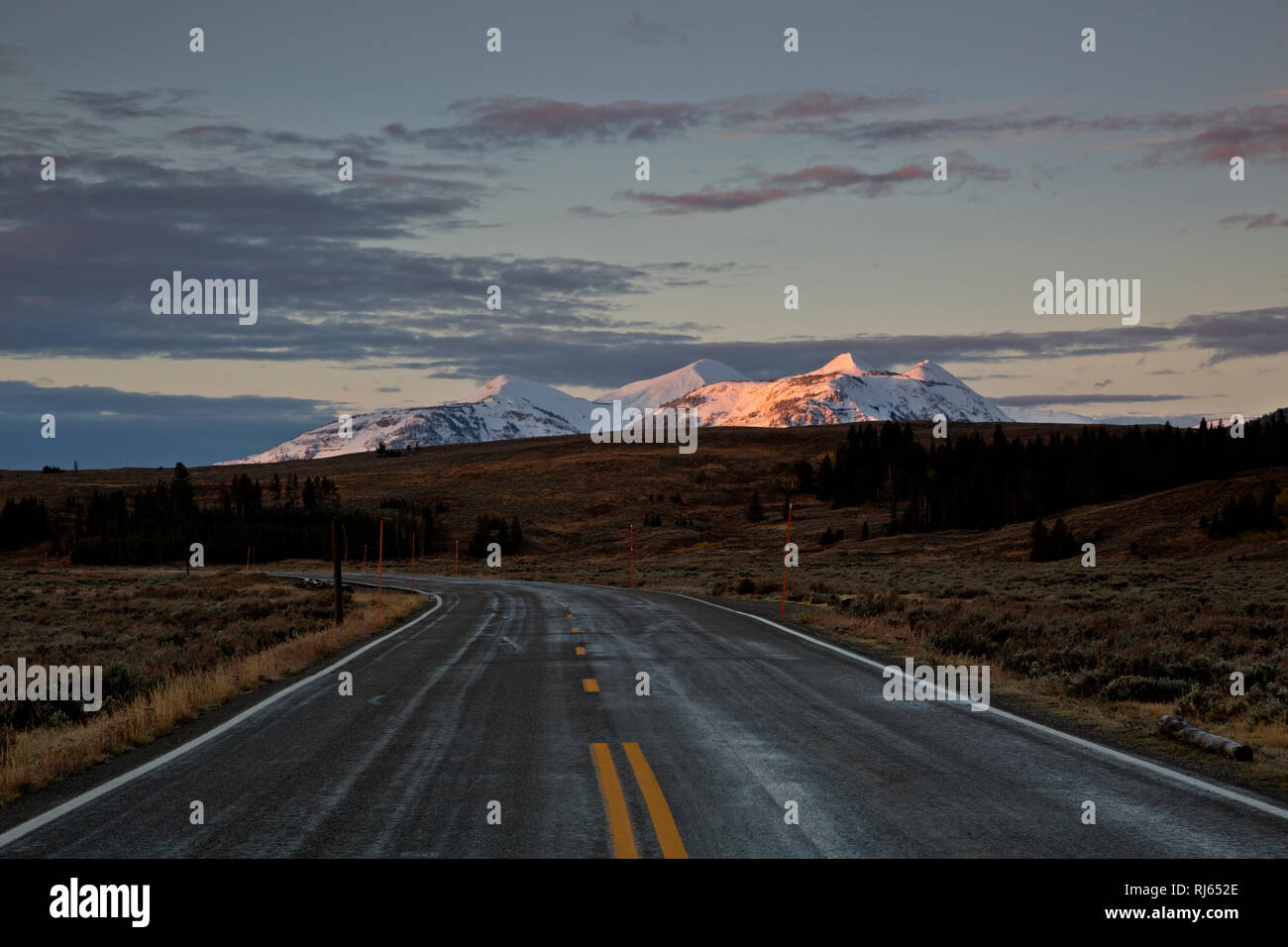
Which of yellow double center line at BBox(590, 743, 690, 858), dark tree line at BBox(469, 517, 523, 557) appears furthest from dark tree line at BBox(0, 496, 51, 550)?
yellow double center line at BBox(590, 743, 690, 858)

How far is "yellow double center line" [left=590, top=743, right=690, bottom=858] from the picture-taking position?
249 inches

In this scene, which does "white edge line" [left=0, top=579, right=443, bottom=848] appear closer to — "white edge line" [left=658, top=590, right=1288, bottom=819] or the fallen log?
"white edge line" [left=658, top=590, right=1288, bottom=819]

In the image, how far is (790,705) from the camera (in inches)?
483

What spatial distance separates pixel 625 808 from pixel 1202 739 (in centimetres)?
602

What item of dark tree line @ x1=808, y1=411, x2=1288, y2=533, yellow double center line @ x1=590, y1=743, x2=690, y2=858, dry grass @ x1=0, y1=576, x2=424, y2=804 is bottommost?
dry grass @ x1=0, y1=576, x2=424, y2=804

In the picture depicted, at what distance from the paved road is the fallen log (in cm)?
109

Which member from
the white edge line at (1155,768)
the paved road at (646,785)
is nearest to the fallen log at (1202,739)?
the white edge line at (1155,768)

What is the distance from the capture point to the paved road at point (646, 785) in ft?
21.3

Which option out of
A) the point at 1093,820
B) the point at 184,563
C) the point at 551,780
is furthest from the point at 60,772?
the point at 184,563

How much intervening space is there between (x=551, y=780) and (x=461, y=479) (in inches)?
5924
